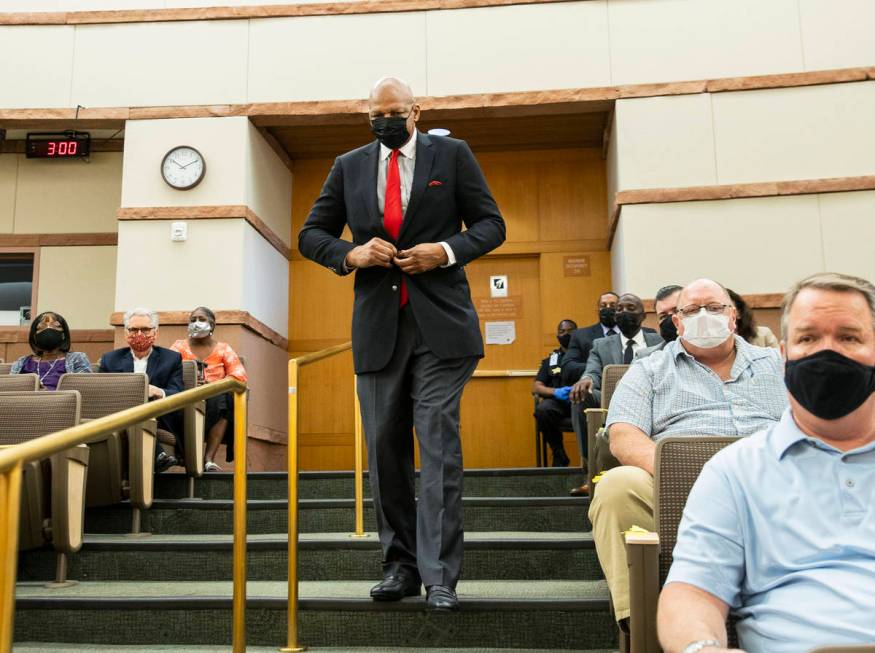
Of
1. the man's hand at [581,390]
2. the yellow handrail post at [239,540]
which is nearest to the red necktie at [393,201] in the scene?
the yellow handrail post at [239,540]

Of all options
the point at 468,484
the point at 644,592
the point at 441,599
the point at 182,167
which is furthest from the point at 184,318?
the point at 644,592

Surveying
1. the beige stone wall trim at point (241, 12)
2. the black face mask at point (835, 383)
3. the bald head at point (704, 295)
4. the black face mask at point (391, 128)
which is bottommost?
the black face mask at point (835, 383)

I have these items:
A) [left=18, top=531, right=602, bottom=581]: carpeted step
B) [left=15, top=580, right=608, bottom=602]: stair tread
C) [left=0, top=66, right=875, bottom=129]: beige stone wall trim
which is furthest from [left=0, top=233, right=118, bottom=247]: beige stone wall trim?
[left=15, top=580, right=608, bottom=602]: stair tread

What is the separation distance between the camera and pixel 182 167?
19.8 feet

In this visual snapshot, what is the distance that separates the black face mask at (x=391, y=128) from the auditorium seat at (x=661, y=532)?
1.21 m

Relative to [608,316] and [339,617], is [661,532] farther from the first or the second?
[608,316]

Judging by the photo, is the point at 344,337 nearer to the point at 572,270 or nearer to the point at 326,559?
the point at 572,270

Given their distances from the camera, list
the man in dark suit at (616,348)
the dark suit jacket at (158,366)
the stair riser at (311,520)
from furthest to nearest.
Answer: the dark suit jacket at (158,366) < the man in dark suit at (616,348) < the stair riser at (311,520)

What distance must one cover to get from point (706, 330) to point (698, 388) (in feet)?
0.51

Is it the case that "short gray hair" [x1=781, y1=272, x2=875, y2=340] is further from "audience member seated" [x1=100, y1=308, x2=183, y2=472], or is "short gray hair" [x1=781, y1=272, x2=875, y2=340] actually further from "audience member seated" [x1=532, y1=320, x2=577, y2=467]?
"audience member seated" [x1=532, y1=320, x2=577, y2=467]

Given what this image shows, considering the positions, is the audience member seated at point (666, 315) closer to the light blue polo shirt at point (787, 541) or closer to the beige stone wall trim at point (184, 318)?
the light blue polo shirt at point (787, 541)

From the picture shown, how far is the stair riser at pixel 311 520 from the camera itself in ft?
11.8

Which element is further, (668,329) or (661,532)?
(668,329)

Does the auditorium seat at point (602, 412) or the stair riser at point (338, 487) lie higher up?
the auditorium seat at point (602, 412)
